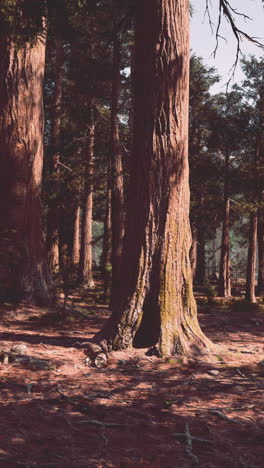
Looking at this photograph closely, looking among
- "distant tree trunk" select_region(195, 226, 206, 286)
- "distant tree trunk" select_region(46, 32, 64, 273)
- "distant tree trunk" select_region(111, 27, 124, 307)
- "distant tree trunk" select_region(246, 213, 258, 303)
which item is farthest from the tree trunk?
"distant tree trunk" select_region(195, 226, 206, 286)

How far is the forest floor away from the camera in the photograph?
289 centimetres

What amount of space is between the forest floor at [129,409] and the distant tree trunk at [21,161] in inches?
91.5

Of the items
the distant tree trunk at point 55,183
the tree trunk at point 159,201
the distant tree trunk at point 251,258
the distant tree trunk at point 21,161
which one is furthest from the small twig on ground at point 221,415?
the distant tree trunk at point 251,258

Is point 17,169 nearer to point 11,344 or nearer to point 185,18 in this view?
point 11,344

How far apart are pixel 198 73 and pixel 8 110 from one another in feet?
58.0

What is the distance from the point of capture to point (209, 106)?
23547 mm

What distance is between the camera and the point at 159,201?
5.27m

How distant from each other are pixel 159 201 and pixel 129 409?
2711 mm

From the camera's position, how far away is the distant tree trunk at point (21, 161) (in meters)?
7.96

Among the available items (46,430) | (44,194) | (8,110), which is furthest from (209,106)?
(46,430)

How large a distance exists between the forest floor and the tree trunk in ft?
1.39

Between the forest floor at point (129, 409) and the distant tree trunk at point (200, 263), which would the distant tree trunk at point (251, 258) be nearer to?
the distant tree trunk at point (200, 263)

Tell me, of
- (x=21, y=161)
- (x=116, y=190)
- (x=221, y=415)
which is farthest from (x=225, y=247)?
(x=221, y=415)

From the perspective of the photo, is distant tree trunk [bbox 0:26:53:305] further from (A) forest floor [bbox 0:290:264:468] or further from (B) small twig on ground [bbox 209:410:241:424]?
(B) small twig on ground [bbox 209:410:241:424]
